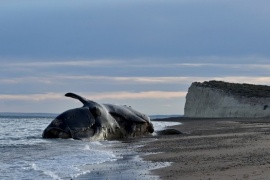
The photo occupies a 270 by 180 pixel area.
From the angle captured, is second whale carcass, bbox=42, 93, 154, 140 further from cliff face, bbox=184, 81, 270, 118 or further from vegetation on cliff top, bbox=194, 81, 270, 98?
vegetation on cliff top, bbox=194, 81, 270, 98

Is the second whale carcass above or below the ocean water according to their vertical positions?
above

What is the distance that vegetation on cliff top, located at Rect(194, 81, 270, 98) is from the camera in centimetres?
6638

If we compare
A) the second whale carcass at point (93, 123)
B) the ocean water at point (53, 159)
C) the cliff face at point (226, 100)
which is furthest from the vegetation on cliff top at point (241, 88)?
the ocean water at point (53, 159)

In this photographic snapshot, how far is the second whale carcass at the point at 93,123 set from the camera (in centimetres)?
2398

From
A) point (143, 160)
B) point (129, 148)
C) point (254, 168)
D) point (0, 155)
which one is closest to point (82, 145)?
point (129, 148)

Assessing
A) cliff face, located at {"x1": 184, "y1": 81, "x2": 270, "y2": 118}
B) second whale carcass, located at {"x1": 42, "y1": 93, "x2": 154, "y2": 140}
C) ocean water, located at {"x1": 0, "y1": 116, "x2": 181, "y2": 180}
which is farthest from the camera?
cliff face, located at {"x1": 184, "y1": 81, "x2": 270, "y2": 118}

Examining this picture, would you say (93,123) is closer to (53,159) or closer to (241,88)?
(53,159)

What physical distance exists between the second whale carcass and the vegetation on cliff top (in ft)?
131

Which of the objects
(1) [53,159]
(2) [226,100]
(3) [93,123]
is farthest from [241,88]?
(1) [53,159]

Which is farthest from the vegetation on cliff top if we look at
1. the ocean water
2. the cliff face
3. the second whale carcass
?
the ocean water

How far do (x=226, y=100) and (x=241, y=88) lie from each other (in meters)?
3.01

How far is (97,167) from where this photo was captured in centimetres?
1419

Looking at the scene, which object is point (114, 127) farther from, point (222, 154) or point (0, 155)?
point (222, 154)

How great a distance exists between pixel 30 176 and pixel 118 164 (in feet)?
8.71
